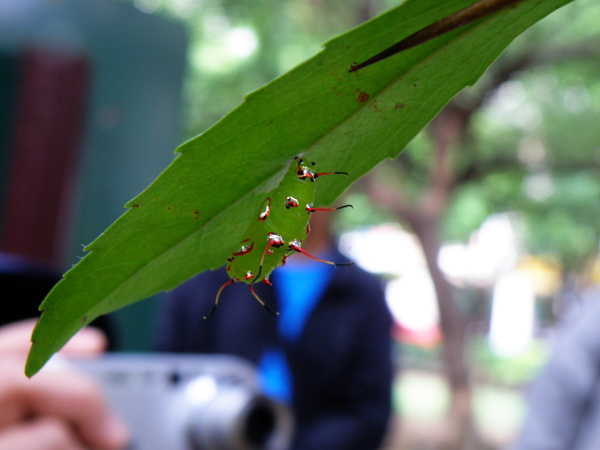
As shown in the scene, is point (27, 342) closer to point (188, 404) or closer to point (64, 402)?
point (64, 402)

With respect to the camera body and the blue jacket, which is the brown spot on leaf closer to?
the camera body

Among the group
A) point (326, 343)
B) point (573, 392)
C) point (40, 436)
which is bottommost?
point (40, 436)

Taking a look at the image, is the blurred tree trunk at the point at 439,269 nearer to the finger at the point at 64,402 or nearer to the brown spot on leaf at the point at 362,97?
the finger at the point at 64,402

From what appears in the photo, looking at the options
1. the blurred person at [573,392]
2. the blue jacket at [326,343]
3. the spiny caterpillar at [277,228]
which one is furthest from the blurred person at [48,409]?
the blue jacket at [326,343]

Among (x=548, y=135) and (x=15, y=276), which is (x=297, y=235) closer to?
(x=15, y=276)

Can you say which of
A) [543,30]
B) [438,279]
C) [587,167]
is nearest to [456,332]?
[438,279]

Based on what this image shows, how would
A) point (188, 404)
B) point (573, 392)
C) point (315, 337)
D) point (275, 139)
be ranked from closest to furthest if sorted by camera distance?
point (275, 139) → point (188, 404) → point (573, 392) → point (315, 337)

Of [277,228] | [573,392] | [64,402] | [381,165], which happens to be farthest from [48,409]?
[381,165]
